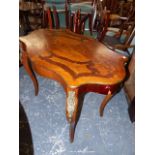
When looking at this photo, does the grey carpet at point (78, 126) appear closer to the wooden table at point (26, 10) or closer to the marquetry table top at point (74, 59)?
the marquetry table top at point (74, 59)

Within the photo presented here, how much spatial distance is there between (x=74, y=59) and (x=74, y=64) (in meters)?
0.09

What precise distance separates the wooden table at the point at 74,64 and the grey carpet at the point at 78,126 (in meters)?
0.12

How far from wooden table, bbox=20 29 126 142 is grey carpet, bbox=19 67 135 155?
118 millimetres

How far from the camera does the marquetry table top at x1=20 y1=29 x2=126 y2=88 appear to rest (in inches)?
50.7

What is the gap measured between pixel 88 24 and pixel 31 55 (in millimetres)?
1430

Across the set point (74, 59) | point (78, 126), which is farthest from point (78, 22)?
point (78, 126)

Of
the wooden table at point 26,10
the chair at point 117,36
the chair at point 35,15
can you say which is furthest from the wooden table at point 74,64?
the chair at point 35,15

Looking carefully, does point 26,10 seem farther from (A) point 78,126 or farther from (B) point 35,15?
(A) point 78,126

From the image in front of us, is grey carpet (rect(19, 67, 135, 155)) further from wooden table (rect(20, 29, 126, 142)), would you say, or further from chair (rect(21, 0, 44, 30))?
chair (rect(21, 0, 44, 30))

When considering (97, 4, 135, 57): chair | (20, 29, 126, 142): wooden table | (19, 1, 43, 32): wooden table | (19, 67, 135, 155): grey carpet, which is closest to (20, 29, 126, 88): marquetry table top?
(20, 29, 126, 142): wooden table

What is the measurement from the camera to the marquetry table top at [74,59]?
129cm

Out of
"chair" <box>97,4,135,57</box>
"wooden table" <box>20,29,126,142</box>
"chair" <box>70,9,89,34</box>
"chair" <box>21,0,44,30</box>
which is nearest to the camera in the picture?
"wooden table" <box>20,29,126,142</box>

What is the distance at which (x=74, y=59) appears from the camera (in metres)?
1.48
